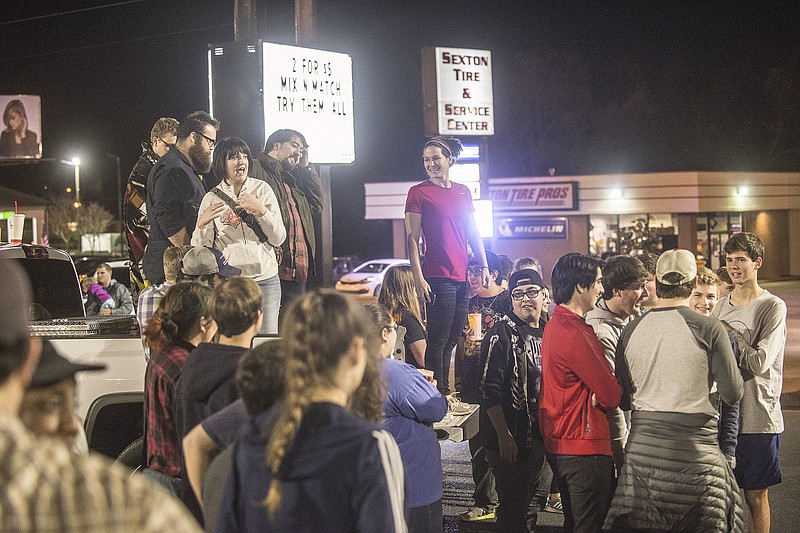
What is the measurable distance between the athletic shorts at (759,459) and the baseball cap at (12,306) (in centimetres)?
509

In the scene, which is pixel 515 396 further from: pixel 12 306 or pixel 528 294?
pixel 12 306

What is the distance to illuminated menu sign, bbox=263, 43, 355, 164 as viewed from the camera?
9172 mm

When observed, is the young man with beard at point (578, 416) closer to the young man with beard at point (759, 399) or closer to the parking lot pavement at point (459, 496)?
the young man with beard at point (759, 399)

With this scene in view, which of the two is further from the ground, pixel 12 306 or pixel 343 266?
pixel 12 306

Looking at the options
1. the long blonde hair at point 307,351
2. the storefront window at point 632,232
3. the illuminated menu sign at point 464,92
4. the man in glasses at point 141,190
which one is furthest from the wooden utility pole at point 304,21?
the storefront window at point 632,232

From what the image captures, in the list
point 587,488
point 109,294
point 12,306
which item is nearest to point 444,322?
point 587,488

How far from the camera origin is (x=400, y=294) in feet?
24.2

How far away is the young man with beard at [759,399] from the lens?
586cm

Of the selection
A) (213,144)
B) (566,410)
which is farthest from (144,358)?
(566,410)

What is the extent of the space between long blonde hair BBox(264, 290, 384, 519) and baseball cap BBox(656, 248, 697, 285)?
268 cm

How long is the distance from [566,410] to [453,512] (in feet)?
9.04

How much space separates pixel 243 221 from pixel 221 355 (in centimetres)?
332

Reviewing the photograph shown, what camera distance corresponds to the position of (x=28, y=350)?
1901mm

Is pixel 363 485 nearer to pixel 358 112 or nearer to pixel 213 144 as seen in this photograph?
pixel 213 144
